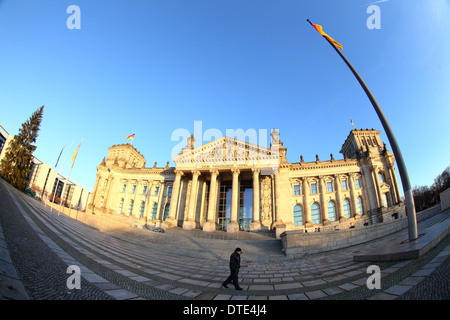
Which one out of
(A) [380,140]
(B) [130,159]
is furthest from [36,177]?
(A) [380,140]

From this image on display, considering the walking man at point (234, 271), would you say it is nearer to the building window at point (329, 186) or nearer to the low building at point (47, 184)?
the building window at point (329, 186)

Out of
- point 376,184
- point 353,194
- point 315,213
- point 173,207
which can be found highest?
point 376,184

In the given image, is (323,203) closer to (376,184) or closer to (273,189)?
(376,184)

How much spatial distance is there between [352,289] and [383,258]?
2.89 m

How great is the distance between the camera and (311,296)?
13.3ft

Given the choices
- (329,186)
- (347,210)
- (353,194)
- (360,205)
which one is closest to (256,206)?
(329,186)

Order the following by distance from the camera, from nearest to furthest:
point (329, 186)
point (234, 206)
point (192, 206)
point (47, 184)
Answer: point (234, 206), point (192, 206), point (329, 186), point (47, 184)

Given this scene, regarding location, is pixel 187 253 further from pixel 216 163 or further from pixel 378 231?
pixel 216 163

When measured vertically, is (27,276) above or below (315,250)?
above

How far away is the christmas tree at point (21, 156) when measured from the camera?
2438cm

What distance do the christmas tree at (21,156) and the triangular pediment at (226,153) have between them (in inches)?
807

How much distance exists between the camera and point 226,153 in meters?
32.0

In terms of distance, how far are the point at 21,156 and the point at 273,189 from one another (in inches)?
1459
